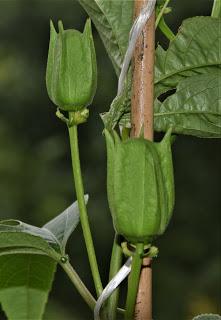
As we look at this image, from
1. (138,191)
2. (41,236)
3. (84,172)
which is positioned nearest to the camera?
(138,191)

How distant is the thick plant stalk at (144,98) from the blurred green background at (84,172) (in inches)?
65.6

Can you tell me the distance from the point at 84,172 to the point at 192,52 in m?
1.76

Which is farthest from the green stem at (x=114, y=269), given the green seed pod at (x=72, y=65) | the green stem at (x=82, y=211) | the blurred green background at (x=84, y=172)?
the blurred green background at (x=84, y=172)

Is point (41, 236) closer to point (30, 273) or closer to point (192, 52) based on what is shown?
point (30, 273)

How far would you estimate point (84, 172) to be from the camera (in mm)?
2482

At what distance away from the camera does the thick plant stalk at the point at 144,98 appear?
695 mm

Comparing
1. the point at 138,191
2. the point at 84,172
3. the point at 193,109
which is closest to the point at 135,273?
the point at 138,191

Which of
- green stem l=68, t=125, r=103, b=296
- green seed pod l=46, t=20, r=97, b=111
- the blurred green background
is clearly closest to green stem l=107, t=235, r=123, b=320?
green stem l=68, t=125, r=103, b=296

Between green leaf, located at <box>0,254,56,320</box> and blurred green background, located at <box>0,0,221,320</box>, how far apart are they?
153 centimetres

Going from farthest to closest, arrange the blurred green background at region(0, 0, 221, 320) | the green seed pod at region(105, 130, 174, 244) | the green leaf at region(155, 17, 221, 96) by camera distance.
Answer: the blurred green background at region(0, 0, 221, 320) < the green leaf at region(155, 17, 221, 96) < the green seed pod at region(105, 130, 174, 244)

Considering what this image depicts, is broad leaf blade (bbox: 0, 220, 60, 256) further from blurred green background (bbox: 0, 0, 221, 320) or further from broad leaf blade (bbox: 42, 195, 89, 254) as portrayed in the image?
blurred green background (bbox: 0, 0, 221, 320)

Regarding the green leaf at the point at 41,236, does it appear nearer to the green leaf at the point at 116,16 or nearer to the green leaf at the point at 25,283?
the green leaf at the point at 25,283

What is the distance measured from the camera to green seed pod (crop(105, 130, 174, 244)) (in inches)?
24.6

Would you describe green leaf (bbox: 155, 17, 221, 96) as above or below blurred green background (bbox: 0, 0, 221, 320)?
above
